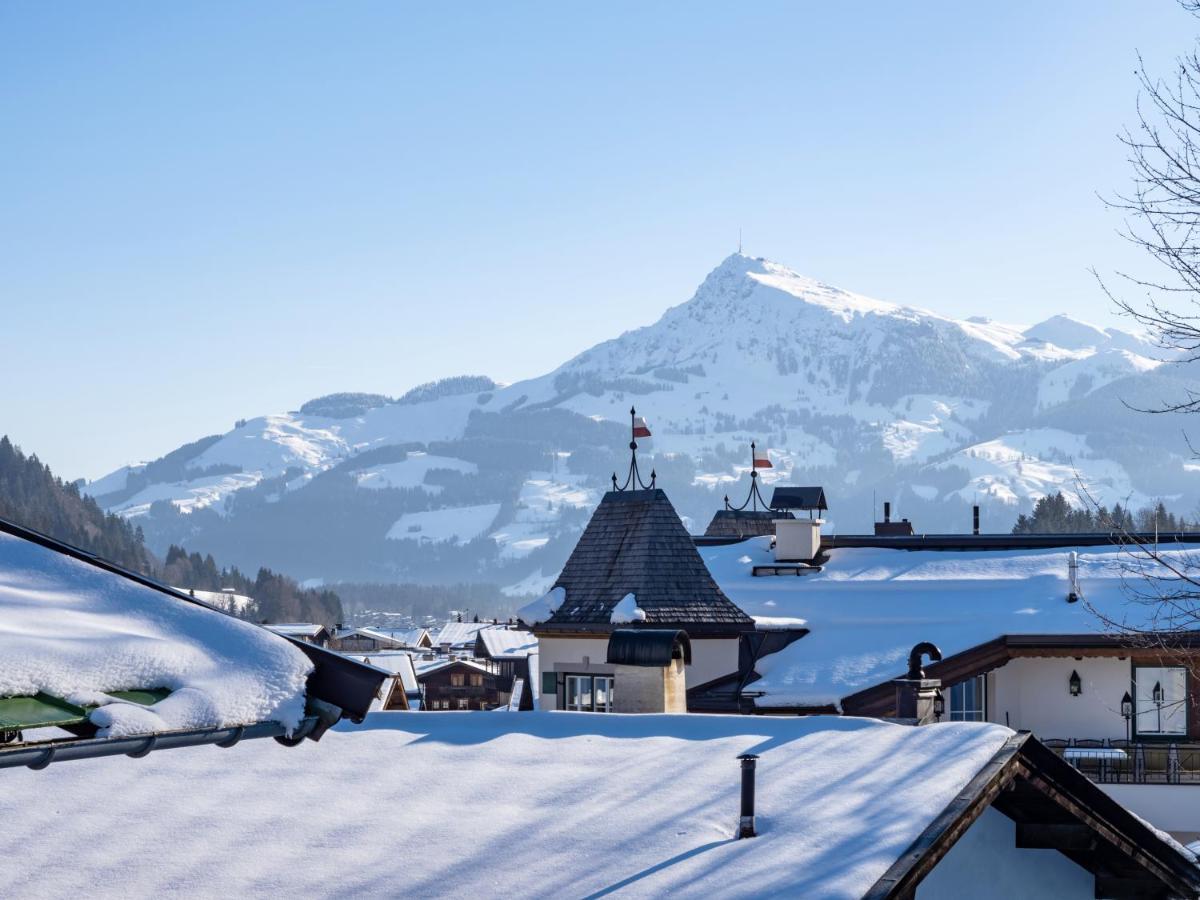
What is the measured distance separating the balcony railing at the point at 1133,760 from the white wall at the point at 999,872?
14230 mm

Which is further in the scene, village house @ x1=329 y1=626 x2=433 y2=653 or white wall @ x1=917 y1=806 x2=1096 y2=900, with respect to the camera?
village house @ x1=329 y1=626 x2=433 y2=653

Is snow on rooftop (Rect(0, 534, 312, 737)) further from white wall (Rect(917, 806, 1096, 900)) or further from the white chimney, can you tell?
the white chimney

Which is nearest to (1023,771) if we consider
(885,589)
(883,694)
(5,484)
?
(883,694)

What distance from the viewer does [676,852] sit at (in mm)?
9023

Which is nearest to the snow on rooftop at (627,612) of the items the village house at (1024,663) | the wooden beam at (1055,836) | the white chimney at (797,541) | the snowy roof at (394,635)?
the village house at (1024,663)

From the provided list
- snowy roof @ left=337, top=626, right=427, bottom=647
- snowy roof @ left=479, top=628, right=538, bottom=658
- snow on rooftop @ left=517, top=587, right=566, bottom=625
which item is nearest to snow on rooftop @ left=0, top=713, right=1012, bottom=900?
snow on rooftop @ left=517, top=587, right=566, bottom=625

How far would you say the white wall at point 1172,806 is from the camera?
85.5ft

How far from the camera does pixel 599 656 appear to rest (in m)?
27.6

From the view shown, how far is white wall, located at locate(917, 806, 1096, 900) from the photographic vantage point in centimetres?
1071

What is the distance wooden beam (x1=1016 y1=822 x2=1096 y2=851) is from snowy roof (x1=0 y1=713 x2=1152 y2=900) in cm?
75

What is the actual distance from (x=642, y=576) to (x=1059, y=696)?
7593 mm

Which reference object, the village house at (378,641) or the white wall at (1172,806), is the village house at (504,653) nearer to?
the village house at (378,641)

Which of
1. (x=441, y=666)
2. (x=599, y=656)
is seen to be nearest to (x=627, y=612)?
(x=599, y=656)

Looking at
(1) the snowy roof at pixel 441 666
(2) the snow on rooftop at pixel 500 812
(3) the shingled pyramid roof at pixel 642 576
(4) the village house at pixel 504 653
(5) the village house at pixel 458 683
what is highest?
(3) the shingled pyramid roof at pixel 642 576
